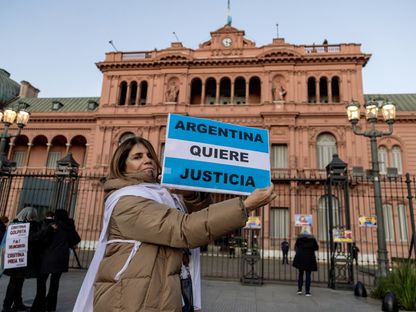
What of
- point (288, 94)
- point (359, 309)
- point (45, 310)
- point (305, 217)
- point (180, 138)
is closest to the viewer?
point (180, 138)

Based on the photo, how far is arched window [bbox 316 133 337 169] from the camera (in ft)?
76.3

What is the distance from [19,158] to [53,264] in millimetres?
28095

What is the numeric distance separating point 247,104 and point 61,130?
17362 mm

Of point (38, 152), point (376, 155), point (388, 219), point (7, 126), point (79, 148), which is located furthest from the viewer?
point (38, 152)

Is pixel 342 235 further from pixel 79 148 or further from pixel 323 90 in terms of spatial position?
pixel 79 148

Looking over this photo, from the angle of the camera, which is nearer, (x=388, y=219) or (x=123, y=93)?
(x=388, y=219)

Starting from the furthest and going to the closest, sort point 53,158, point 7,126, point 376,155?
point 53,158
point 7,126
point 376,155

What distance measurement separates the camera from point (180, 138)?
2.68m

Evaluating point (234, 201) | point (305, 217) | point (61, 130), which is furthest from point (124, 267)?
point (61, 130)

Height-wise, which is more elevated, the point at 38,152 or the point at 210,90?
the point at 210,90

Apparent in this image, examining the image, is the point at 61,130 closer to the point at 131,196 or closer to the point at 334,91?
the point at 334,91

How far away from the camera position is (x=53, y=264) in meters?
5.62

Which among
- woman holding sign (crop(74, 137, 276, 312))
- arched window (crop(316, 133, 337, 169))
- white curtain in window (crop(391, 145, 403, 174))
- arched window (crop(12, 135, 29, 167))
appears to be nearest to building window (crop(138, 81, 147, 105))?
arched window (crop(12, 135, 29, 167))

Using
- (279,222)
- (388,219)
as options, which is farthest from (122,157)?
(388,219)
